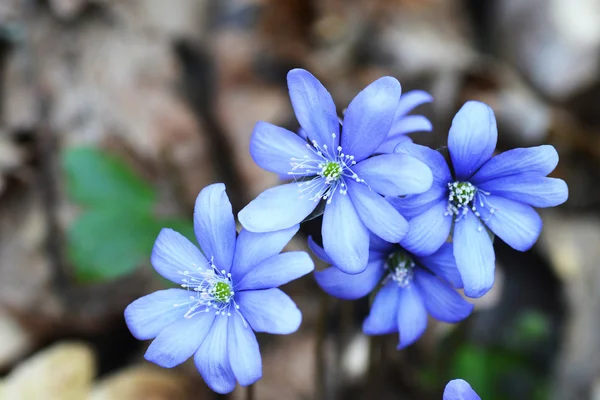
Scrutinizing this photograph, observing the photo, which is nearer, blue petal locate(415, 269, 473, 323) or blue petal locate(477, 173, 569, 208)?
blue petal locate(477, 173, 569, 208)

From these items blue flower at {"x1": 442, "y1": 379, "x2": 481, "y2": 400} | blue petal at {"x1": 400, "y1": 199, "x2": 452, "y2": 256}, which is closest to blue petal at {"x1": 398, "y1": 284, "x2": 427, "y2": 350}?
blue petal at {"x1": 400, "y1": 199, "x2": 452, "y2": 256}

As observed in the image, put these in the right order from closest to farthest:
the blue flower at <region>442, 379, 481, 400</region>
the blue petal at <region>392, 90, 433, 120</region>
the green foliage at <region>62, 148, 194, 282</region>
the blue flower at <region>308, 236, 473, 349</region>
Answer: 1. the blue flower at <region>442, 379, 481, 400</region>
2. the blue flower at <region>308, 236, 473, 349</region>
3. the blue petal at <region>392, 90, 433, 120</region>
4. the green foliage at <region>62, 148, 194, 282</region>

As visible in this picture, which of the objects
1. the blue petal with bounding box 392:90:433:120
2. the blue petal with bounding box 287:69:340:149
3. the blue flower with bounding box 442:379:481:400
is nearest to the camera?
the blue flower with bounding box 442:379:481:400

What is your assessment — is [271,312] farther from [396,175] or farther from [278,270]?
[396,175]

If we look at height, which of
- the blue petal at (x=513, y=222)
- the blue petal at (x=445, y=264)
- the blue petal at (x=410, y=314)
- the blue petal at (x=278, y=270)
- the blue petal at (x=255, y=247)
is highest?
the blue petal at (x=255, y=247)

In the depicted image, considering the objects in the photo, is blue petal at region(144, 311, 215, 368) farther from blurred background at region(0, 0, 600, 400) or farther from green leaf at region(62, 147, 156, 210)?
green leaf at region(62, 147, 156, 210)

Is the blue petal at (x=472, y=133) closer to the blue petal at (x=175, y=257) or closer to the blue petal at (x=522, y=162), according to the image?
the blue petal at (x=522, y=162)

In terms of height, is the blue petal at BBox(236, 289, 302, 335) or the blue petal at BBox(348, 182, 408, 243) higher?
the blue petal at BBox(348, 182, 408, 243)

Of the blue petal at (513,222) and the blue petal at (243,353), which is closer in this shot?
the blue petal at (243,353)

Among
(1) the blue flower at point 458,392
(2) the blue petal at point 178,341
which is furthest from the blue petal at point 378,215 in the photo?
(2) the blue petal at point 178,341
